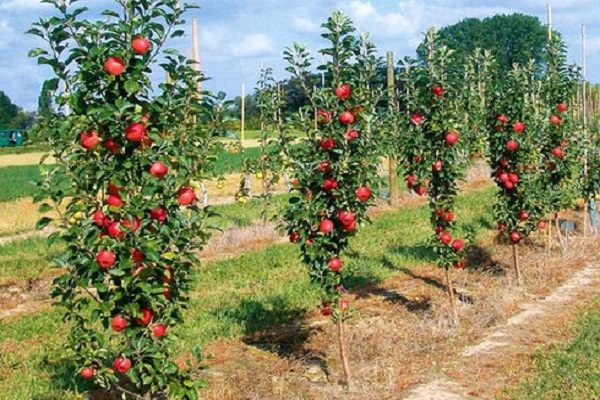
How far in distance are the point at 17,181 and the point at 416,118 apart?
2431cm

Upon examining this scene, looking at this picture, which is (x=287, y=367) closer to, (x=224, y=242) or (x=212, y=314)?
(x=212, y=314)

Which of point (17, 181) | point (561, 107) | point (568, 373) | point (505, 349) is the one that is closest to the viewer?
point (568, 373)

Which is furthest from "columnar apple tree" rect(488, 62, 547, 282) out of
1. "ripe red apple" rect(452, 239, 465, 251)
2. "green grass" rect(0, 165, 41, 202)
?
"green grass" rect(0, 165, 41, 202)

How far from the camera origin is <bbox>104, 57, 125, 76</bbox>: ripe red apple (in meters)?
4.14

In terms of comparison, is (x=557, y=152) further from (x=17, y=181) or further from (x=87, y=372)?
(x=17, y=181)

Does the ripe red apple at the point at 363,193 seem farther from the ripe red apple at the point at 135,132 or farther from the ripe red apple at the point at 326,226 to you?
the ripe red apple at the point at 135,132

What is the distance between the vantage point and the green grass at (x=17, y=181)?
24.5 m

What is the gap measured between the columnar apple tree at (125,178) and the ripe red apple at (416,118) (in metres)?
4.03

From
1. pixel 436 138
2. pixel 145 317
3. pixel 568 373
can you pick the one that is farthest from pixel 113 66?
pixel 436 138

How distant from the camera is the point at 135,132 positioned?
13.8 ft

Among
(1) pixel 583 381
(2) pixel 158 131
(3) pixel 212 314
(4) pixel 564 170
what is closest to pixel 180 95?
(2) pixel 158 131

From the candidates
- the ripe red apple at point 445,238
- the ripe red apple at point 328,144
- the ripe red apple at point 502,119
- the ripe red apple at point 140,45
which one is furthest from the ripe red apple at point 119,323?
the ripe red apple at point 502,119

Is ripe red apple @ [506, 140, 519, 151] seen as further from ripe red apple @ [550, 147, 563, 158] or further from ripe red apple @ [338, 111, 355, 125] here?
ripe red apple @ [338, 111, 355, 125]

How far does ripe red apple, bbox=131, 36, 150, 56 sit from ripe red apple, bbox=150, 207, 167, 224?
2.85ft
